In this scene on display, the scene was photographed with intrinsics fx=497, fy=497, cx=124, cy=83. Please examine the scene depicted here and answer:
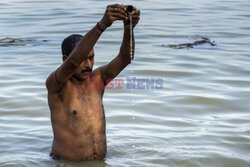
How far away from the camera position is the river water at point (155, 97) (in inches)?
194

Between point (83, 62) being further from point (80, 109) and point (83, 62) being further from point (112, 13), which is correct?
point (112, 13)

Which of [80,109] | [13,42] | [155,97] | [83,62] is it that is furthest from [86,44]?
[13,42]

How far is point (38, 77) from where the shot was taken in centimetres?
746

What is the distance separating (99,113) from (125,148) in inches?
31.8

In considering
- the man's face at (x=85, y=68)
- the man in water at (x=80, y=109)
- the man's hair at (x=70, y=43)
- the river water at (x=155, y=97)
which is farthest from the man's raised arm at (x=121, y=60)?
the river water at (x=155, y=97)

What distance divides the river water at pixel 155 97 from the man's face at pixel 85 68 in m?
0.79

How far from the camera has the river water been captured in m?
4.93

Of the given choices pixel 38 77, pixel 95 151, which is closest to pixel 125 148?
pixel 95 151

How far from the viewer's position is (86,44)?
3531 mm

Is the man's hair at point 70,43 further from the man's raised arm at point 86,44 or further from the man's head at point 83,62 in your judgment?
the man's raised arm at point 86,44

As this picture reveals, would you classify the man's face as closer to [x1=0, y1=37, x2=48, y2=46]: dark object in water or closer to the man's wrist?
the man's wrist

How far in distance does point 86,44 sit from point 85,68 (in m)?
0.57

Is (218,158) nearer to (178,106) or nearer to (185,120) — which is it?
(185,120)

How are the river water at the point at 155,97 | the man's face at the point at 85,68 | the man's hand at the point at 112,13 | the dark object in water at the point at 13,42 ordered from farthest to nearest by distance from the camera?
the dark object in water at the point at 13,42, the river water at the point at 155,97, the man's face at the point at 85,68, the man's hand at the point at 112,13
